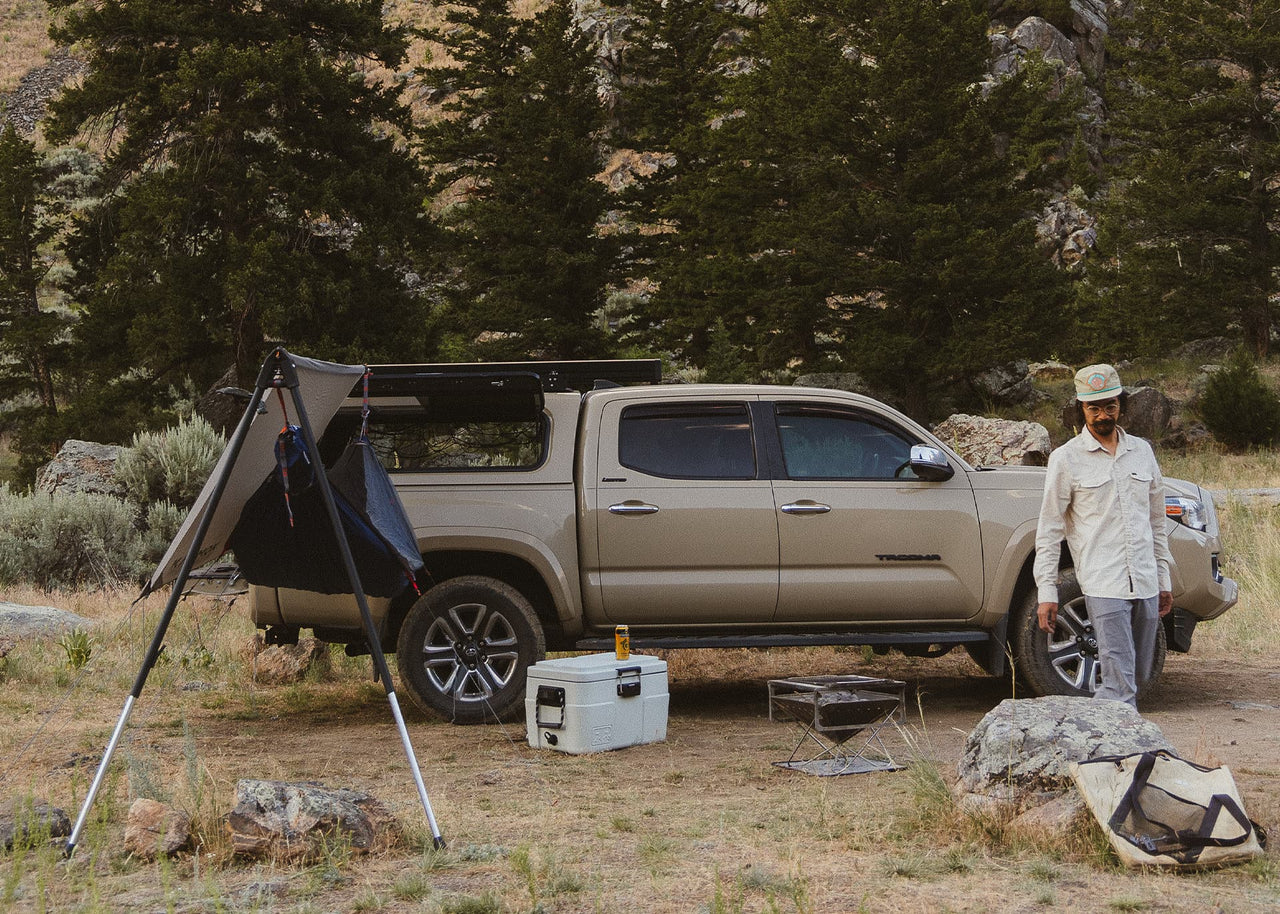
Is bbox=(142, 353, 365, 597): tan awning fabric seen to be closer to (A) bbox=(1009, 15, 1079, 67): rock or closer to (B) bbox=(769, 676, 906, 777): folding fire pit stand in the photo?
(B) bbox=(769, 676, 906, 777): folding fire pit stand

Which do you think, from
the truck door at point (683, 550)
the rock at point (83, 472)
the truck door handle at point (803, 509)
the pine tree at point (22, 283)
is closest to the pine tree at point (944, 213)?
the rock at point (83, 472)

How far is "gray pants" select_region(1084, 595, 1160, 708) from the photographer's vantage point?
→ 612cm

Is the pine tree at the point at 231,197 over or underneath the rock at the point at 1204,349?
over

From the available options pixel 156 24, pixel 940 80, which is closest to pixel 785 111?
pixel 940 80

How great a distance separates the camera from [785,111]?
3231cm

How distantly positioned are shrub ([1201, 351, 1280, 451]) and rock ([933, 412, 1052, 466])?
8389mm

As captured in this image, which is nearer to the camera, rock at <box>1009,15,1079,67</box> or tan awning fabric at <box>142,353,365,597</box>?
tan awning fabric at <box>142,353,365,597</box>

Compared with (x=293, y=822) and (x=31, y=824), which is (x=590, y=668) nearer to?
(x=293, y=822)

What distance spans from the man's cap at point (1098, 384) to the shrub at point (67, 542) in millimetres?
12459

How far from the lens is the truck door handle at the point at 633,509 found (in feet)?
26.8

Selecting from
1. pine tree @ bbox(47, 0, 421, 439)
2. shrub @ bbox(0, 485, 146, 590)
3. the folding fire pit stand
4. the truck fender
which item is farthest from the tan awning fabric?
pine tree @ bbox(47, 0, 421, 439)

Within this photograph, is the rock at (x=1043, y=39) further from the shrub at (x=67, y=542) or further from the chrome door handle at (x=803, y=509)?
the chrome door handle at (x=803, y=509)

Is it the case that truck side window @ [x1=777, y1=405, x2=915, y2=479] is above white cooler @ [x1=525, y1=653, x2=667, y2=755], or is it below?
above

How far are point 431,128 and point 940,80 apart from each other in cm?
1399
